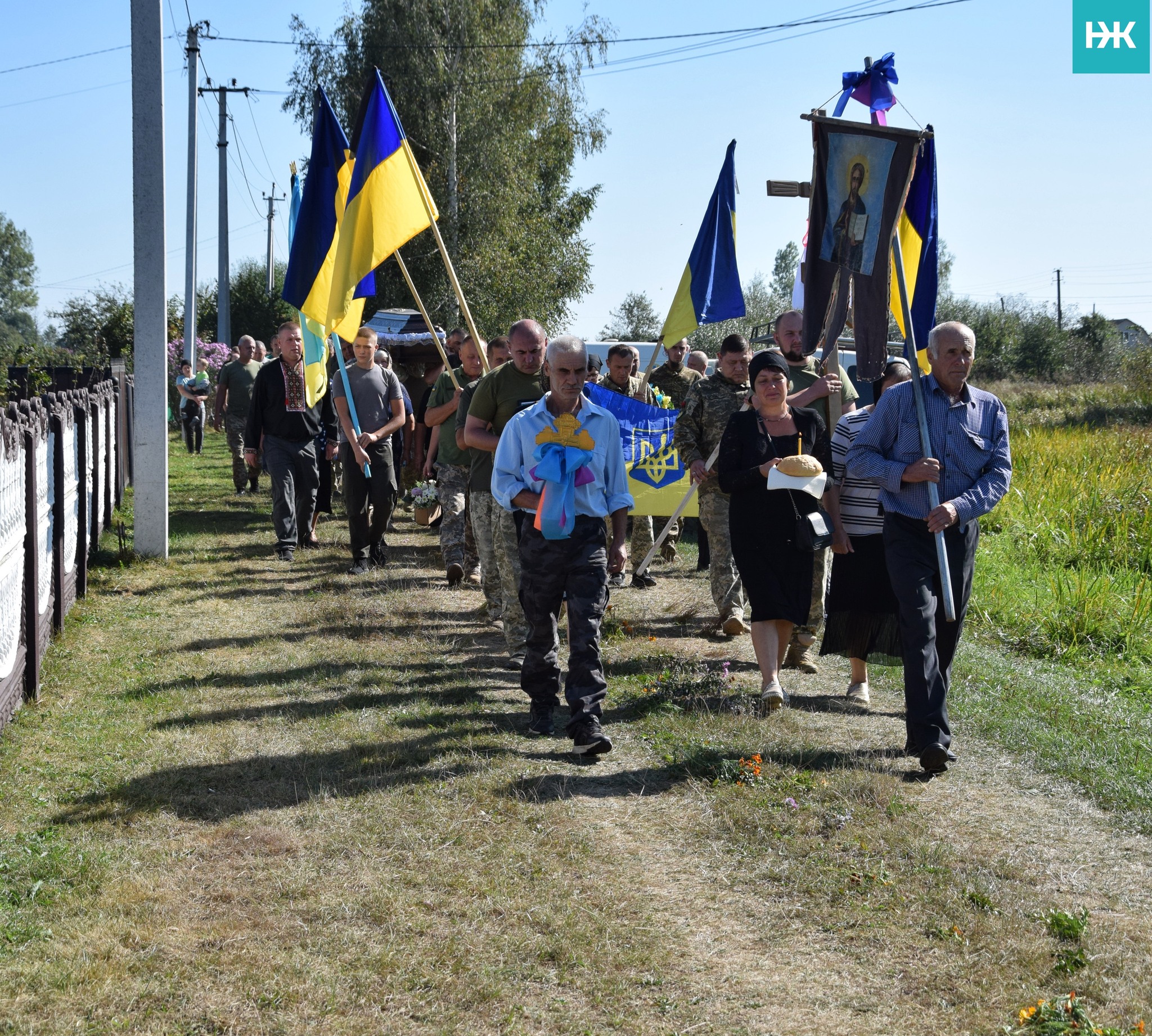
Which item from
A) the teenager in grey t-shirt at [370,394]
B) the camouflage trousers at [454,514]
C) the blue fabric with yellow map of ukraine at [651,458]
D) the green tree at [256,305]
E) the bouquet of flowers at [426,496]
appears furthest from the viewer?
the green tree at [256,305]

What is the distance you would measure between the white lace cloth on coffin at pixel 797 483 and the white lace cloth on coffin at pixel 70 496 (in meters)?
4.74

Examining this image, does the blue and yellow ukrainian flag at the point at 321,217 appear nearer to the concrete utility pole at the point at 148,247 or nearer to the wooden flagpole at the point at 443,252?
the wooden flagpole at the point at 443,252

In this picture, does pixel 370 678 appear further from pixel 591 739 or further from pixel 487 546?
pixel 591 739

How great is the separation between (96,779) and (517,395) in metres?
3.04

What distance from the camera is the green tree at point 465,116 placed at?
1362 inches

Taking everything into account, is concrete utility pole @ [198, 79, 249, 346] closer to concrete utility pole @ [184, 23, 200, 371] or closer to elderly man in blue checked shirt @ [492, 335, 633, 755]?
concrete utility pole @ [184, 23, 200, 371]

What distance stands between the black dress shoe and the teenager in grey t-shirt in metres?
6.61

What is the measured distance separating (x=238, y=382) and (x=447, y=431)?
632 centimetres

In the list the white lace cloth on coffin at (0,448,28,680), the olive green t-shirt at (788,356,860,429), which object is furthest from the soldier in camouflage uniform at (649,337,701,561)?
the white lace cloth on coffin at (0,448,28,680)

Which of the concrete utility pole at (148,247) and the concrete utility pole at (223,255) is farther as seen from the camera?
the concrete utility pole at (223,255)

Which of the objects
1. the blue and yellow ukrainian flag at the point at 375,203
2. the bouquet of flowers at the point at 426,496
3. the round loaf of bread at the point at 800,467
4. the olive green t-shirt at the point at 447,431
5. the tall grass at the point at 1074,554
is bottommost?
the tall grass at the point at 1074,554

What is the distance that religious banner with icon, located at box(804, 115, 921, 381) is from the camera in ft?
21.4

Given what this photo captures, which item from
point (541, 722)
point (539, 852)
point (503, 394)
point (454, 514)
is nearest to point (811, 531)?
point (541, 722)

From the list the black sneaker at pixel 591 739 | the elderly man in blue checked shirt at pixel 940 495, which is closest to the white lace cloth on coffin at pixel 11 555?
the black sneaker at pixel 591 739
